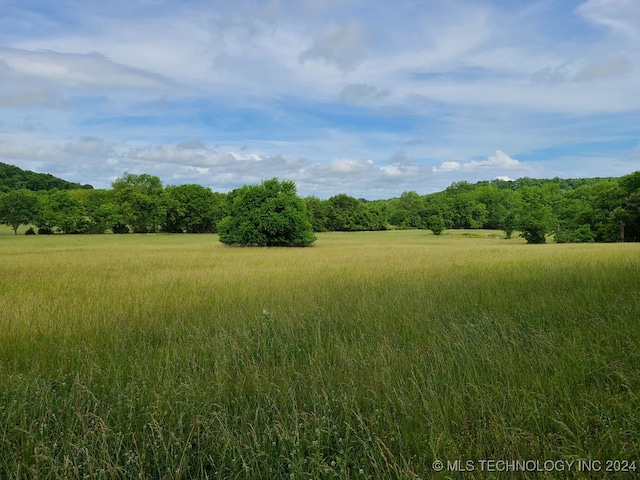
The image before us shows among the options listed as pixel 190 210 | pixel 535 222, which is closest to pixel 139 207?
pixel 190 210

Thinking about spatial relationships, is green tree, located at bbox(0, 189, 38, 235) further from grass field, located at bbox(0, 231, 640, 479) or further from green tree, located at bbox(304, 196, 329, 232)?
grass field, located at bbox(0, 231, 640, 479)

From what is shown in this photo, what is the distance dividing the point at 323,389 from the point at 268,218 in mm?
33673

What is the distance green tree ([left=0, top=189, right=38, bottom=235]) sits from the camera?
6147 cm

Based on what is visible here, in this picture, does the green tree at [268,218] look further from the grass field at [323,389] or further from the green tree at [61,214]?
the green tree at [61,214]

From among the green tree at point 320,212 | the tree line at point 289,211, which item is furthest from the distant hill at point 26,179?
the green tree at point 320,212

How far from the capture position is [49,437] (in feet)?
10.5

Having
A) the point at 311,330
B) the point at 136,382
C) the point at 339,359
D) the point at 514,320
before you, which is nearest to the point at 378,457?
the point at 339,359

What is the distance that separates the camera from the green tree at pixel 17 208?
202 feet

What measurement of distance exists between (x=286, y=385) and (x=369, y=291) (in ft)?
19.1

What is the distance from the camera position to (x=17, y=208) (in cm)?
6200

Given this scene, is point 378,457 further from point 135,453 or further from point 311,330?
point 311,330

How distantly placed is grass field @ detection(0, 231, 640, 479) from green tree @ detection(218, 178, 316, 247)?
2980cm

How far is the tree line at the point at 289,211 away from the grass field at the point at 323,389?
101 feet

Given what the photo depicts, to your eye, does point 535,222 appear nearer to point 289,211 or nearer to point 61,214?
point 289,211
